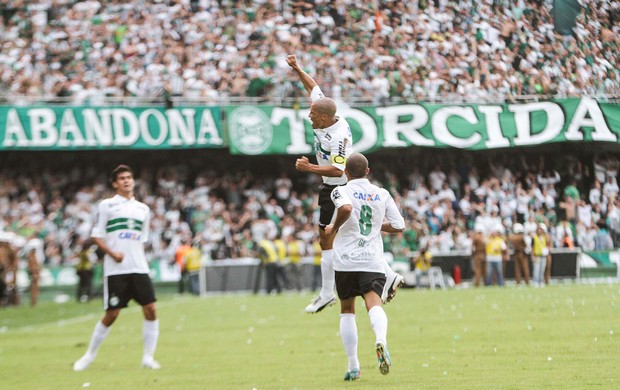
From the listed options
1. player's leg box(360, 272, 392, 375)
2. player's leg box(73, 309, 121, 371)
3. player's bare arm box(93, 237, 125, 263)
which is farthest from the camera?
player's leg box(73, 309, 121, 371)

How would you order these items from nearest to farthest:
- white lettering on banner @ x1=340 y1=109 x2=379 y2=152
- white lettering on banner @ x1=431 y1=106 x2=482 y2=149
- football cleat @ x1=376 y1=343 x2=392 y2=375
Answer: football cleat @ x1=376 y1=343 x2=392 y2=375 < white lettering on banner @ x1=431 y1=106 x2=482 y2=149 < white lettering on banner @ x1=340 y1=109 x2=379 y2=152

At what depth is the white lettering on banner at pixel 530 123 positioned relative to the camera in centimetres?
1261

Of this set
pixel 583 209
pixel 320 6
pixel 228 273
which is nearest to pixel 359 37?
pixel 320 6

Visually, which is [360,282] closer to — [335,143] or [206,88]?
[335,143]

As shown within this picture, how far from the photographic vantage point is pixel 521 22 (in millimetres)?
12945

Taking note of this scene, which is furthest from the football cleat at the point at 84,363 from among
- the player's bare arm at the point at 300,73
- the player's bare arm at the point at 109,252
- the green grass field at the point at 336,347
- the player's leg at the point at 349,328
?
the player's bare arm at the point at 300,73

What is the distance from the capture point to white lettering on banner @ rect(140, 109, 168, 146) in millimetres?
36156

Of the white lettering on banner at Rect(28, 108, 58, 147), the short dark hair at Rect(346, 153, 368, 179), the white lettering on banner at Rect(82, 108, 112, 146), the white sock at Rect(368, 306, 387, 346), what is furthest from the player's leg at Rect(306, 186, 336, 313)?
the white lettering on banner at Rect(28, 108, 58, 147)

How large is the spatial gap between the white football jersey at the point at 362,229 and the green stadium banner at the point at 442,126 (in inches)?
101

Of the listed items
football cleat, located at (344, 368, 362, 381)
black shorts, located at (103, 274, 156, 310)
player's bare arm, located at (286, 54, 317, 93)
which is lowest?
football cleat, located at (344, 368, 362, 381)

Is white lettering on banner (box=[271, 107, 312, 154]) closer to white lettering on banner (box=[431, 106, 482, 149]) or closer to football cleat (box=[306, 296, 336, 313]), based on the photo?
white lettering on banner (box=[431, 106, 482, 149])

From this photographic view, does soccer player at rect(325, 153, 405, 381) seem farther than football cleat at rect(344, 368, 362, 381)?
No

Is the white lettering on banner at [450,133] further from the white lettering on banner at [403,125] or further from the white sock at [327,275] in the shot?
the white sock at [327,275]

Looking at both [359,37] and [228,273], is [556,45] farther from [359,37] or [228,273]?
[228,273]
